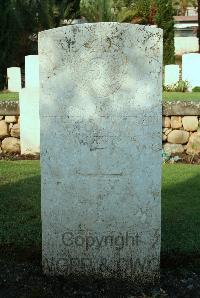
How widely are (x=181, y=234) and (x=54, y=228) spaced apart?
4.35 ft

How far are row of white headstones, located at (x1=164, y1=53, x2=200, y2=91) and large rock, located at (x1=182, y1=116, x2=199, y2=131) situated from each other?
335 inches

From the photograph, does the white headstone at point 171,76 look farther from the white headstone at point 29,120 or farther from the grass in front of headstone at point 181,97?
the white headstone at point 29,120

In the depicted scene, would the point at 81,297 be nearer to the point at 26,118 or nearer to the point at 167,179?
the point at 167,179

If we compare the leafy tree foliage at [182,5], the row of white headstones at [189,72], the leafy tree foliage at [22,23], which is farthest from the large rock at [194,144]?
the leafy tree foliage at [182,5]

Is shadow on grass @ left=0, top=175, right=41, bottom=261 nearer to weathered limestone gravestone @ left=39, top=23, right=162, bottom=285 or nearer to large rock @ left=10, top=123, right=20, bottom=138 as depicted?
weathered limestone gravestone @ left=39, top=23, right=162, bottom=285

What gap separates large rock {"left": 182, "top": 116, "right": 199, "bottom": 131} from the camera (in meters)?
8.99

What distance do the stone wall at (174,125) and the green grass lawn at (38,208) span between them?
1205 millimetres

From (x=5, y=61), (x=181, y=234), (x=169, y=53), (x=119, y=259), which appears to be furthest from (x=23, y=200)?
(x=169, y=53)

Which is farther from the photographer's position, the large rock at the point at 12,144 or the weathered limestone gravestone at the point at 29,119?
the large rock at the point at 12,144

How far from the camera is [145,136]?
3568mm

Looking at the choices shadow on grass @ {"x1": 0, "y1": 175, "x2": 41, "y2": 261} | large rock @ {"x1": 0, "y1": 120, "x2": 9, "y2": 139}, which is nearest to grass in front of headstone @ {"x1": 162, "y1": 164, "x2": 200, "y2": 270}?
shadow on grass @ {"x1": 0, "y1": 175, "x2": 41, "y2": 261}

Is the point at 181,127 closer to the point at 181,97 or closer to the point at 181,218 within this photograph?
the point at 181,218

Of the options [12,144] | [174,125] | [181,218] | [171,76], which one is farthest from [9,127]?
[171,76]

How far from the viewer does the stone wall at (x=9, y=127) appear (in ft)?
30.0
